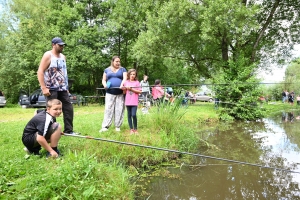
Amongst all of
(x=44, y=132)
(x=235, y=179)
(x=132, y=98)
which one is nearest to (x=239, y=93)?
(x=132, y=98)

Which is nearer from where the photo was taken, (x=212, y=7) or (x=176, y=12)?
(x=212, y=7)

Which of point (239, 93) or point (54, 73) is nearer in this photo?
point (54, 73)

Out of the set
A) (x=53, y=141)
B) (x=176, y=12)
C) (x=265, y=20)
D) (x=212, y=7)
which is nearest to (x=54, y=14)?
(x=176, y=12)

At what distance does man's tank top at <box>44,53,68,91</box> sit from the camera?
144 inches

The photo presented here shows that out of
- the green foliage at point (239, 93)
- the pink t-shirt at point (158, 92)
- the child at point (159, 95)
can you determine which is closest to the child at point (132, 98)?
the child at point (159, 95)

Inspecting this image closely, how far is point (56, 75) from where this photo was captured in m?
3.71

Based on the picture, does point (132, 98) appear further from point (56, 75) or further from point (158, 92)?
point (158, 92)

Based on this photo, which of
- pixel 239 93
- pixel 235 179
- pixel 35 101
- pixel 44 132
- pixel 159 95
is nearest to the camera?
pixel 44 132

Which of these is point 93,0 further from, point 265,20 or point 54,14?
point 265,20

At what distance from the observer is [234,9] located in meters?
10.2

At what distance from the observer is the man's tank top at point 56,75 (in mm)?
3647

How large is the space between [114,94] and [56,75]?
4.18ft

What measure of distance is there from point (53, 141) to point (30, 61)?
16.1 meters

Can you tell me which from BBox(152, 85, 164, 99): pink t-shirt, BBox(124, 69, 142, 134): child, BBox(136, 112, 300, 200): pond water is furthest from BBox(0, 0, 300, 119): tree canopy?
BBox(124, 69, 142, 134): child
